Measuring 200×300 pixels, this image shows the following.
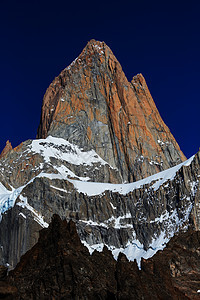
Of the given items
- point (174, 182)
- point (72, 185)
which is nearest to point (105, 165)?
point (72, 185)

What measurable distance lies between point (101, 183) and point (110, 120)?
52.8 metres

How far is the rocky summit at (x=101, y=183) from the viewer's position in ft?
350

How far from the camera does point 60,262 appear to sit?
43000 millimetres

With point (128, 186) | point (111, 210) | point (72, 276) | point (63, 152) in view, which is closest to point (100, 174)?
point (63, 152)

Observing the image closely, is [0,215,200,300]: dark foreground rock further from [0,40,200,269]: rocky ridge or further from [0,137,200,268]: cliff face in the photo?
[0,40,200,269]: rocky ridge

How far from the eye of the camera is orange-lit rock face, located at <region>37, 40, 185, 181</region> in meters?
170

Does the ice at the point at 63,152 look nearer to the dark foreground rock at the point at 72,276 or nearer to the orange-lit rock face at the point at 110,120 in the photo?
the orange-lit rock face at the point at 110,120

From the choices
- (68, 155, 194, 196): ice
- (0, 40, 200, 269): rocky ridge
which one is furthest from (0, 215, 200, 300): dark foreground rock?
(68, 155, 194, 196): ice

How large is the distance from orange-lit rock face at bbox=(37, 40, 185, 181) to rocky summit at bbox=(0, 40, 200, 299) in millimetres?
398

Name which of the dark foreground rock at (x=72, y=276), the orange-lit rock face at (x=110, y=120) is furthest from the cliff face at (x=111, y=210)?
the dark foreground rock at (x=72, y=276)

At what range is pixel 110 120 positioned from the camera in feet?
592

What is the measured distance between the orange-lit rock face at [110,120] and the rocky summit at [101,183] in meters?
0.40

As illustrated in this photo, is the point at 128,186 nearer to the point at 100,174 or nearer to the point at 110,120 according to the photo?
the point at 100,174

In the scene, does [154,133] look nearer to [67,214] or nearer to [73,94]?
[73,94]
